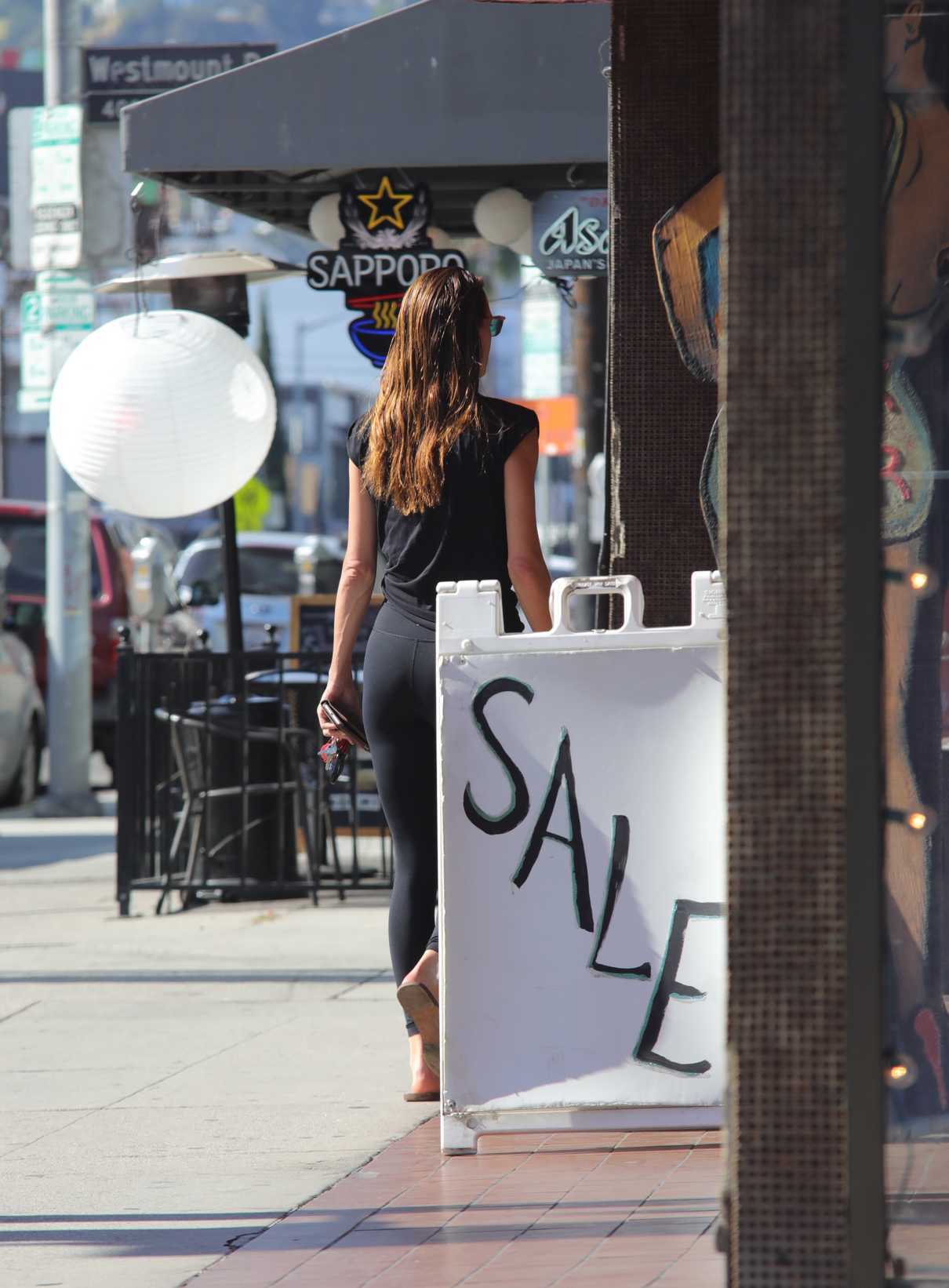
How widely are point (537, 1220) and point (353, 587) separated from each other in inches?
67.6

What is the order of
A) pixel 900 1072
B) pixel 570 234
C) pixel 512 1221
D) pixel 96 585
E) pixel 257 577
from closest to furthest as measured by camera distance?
pixel 900 1072
pixel 512 1221
pixel 570 234
pixel 96 585
pixel 257 577

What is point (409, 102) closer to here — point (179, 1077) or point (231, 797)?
point (231, 797)

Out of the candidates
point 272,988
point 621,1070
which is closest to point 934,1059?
point 621,1070

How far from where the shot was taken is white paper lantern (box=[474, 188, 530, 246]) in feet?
29.3

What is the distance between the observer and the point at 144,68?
12758mm

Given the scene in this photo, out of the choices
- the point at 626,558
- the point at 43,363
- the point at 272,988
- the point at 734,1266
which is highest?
the point at 43,363

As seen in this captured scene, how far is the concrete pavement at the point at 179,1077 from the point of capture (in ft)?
12.8

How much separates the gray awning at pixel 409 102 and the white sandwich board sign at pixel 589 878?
359cm

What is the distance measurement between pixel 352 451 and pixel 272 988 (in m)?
2.57

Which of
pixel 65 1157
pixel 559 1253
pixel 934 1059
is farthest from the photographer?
pixel 65 1157

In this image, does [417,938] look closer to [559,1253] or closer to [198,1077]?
[198,1077]

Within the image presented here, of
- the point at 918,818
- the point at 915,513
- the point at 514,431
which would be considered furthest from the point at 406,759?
the point at 915,513

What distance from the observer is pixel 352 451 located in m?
4.83

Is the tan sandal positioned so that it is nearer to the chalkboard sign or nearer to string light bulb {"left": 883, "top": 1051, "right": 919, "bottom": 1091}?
string light bulb {"left": 883, "top": 1051, "right": 919, "bottom": 1091}
